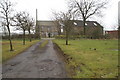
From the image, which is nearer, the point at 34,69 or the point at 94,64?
the point at 34,69

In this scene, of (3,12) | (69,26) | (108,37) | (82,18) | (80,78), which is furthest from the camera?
(82,18)

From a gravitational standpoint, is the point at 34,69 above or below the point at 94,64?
below

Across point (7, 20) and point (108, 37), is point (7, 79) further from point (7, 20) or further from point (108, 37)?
point (108, 37)

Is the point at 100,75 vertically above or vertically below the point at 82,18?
below

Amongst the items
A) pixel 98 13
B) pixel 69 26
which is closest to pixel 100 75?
pixel 69 26

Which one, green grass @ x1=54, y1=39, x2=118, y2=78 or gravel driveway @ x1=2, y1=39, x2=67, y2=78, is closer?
green grass @ x1=54, y1=39, x2=118, y2=78

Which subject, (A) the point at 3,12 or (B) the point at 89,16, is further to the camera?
(B) the point at 89,16

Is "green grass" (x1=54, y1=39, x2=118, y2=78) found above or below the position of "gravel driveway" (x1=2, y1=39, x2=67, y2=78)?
above

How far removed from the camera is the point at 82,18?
47.4 meters

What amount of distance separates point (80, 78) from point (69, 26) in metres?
19.5

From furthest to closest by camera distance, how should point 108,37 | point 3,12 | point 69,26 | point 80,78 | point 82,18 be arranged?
point 82,18 → point 108,37 → point 69,26 → point 3,12 → point 80,78

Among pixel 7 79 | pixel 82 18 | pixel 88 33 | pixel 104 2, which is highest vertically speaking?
pixel 104 2

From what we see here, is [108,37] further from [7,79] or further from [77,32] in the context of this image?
[7,79]

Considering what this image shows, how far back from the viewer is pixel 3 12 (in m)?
15.4
